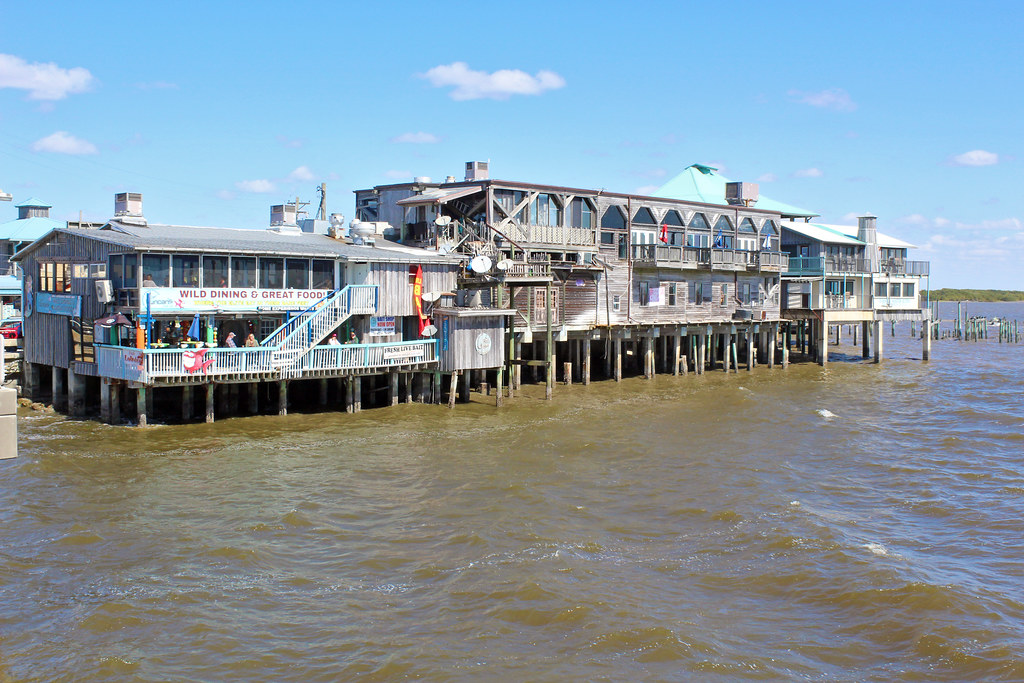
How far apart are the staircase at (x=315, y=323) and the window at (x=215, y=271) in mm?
2460

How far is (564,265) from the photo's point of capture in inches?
1593

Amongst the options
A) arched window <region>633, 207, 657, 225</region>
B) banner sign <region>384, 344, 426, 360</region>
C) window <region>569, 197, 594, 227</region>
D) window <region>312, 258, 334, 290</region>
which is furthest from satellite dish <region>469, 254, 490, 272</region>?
arched window <region>633, 207, 657, 225</region>

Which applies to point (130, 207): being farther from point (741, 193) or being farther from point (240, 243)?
point (741, 193)

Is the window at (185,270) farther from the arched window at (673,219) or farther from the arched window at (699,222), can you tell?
the arched window at (699,222)

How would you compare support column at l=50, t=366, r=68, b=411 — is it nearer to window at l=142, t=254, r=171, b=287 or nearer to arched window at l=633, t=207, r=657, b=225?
window at l=142, t=254, r=171, b=287

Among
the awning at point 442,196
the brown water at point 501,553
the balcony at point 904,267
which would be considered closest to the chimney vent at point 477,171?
the awning at point 442,196

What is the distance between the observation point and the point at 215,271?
97.2ft

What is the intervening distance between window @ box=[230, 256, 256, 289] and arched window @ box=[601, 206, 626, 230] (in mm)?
19430

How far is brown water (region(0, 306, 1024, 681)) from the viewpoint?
44.6ft

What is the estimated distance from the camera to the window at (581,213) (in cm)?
4256

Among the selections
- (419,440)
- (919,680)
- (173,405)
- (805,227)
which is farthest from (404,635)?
(805,227)

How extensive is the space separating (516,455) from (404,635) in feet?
40.9

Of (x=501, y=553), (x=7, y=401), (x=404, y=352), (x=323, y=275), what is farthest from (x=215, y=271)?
(x=7, y=401)

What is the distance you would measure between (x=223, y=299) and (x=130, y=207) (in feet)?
24.9
